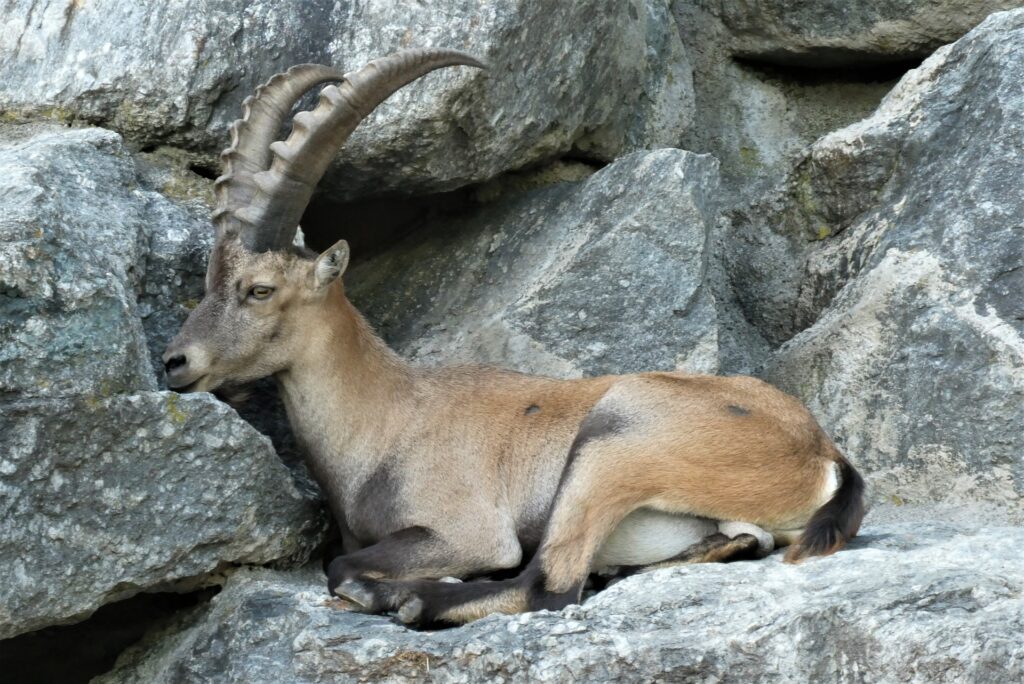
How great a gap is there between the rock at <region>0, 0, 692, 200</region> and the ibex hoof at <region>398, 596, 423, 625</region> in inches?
93.5

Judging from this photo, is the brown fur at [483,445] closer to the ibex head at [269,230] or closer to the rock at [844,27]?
the ibex head at [269,230]

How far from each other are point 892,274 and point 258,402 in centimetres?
318

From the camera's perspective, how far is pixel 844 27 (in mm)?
8875

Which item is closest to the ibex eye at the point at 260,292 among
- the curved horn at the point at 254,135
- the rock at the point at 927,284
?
the curved horn at the point at 254,135

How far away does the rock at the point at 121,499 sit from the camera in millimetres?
5504

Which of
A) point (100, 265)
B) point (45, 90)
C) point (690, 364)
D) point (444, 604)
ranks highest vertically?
point (45, 90)

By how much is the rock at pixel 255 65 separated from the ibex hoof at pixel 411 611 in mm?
2375

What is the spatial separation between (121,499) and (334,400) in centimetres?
124

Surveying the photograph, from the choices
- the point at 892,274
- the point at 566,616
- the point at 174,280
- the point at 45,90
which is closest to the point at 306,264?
the point at 174,280

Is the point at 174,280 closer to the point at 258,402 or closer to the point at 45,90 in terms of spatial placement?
the point at 258,402

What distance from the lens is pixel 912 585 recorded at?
514 cm

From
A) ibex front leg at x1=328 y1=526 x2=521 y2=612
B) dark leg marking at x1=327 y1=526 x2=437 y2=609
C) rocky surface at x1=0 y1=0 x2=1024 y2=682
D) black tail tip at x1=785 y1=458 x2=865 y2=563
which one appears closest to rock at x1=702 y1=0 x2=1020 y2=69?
rocky surface at x1=0 y1=0 x2=1024 y2=682

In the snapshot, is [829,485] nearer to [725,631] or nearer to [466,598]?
[725,631]

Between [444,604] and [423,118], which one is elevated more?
[423,118]
